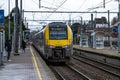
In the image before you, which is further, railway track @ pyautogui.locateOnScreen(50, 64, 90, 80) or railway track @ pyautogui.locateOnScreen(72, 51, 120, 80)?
railway track @ pyautogui.locateOnScreen(72, 51, 120, 80)

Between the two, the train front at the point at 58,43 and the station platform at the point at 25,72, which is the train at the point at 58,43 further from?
the station platform at the point at 25,72

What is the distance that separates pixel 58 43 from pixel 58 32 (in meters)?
1.31

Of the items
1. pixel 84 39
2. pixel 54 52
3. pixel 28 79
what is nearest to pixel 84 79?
pixel 28 79

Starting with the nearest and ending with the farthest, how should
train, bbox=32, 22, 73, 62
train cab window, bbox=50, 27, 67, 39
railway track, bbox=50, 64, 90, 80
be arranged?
railway track, bbox=50, 64, 90, 80 → train, bbox=32, 22, 73, 62 → train cab window, bbox=50, 27, 67, 39

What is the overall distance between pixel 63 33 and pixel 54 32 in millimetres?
706

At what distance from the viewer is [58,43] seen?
31.1m

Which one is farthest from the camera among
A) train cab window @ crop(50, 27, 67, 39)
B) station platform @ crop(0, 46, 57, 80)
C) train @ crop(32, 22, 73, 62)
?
train cab window @ crop(50, 27, 67, 39)

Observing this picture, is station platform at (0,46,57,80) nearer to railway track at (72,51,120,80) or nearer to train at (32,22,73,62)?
railway track at (72,51,120,80)

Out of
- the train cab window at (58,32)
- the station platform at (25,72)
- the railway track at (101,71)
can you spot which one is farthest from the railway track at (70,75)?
the train cab window at (58,32)

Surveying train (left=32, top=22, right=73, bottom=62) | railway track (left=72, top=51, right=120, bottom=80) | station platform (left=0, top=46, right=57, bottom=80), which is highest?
train (left=32, top=22, right=73, bottom=62)

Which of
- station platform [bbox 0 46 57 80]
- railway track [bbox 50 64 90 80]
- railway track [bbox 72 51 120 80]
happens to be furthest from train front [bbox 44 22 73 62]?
station platform [bbox 0 46 57 80]

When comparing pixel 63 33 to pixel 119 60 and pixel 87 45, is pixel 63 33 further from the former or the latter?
pixel 87 45

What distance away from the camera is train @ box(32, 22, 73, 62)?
30.8 m

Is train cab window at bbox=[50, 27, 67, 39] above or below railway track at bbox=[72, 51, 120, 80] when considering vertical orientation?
above
